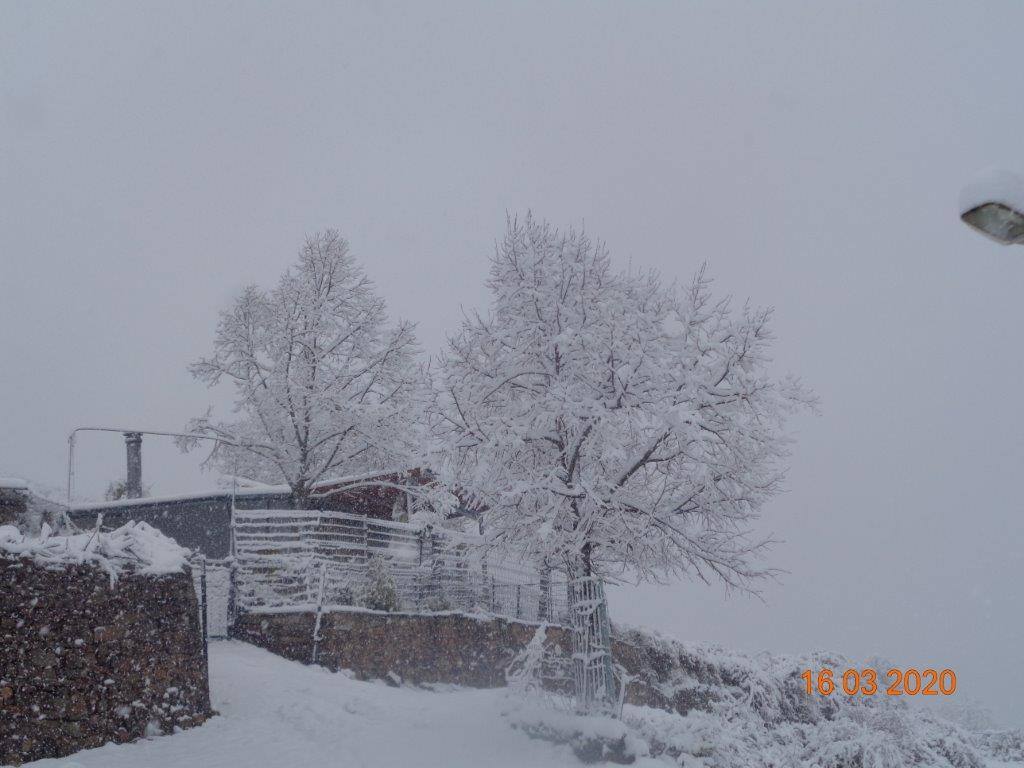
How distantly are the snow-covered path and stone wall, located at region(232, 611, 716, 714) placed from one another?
20.3 inches

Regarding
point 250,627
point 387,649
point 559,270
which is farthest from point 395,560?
point 559,270

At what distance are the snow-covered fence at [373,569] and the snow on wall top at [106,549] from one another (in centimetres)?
373

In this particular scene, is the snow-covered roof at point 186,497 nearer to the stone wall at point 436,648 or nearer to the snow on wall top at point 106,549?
the stone wall at point 436,648

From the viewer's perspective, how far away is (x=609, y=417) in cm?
1134

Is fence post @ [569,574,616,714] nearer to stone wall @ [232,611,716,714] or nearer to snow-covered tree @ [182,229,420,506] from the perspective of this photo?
stone wall @ [232,611,716,714]

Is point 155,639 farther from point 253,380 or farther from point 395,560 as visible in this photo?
point 253,380

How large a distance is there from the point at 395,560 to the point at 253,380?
7610mm

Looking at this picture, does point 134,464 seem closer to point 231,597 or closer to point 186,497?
point 186,497

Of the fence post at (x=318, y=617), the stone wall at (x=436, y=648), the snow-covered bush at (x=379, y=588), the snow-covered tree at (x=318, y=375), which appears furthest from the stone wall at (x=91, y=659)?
the snow-covered tree at (x=318, y=375)

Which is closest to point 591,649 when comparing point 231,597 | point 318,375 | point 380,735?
point 380,735

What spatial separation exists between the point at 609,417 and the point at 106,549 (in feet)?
21.1

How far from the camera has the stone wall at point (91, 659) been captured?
25.9ft

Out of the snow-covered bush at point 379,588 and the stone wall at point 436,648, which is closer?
the stone wall at point 436,648

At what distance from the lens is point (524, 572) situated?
19.6 meters
